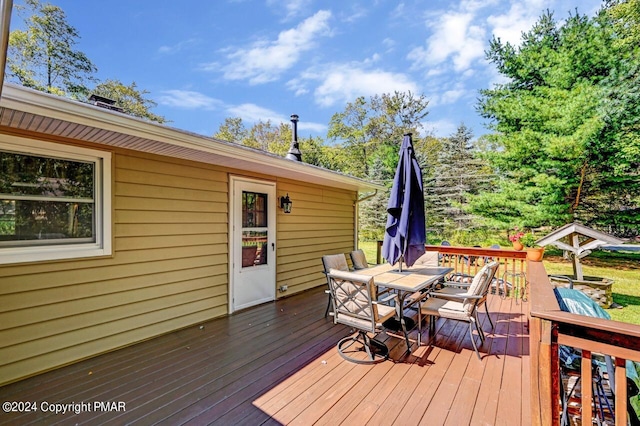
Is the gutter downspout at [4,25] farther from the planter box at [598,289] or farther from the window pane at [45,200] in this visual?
the planter box at [598,289]

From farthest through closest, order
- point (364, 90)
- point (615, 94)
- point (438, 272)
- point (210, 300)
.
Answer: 1. point (364, 90)
2. point (615, 94)
3. point (210, 300)
4. point (438, 272)

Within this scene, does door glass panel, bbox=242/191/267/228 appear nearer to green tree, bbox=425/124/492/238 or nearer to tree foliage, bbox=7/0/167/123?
tree foliage, bbox=7/0/167/123

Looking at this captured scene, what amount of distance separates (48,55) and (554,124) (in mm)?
20432

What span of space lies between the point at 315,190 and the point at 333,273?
3.43m

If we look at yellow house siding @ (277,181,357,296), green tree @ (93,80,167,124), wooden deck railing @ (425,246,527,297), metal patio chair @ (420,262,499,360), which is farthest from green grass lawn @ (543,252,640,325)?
green tree @ (93,80,167,124)

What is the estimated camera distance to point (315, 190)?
20.4ft

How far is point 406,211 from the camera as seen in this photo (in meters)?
3.43

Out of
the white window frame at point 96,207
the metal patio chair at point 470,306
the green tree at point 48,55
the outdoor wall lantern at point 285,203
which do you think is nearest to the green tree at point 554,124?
the metal patio chair at point 470,306

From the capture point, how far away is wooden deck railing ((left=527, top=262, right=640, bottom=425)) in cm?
130

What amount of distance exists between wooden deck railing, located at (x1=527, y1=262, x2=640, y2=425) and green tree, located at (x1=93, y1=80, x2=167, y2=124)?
56.2 feet

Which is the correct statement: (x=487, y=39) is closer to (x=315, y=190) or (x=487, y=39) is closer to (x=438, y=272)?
(x=315, y=190)

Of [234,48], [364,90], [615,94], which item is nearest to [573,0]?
[615,94]

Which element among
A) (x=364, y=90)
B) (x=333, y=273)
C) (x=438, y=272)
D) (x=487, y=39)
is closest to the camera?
(x=333, y=273)

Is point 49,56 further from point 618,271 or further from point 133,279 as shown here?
point 618,271
